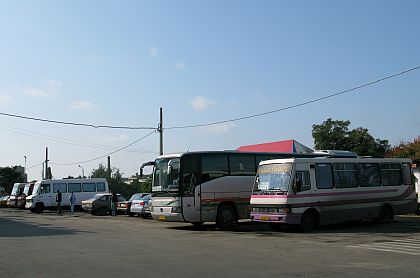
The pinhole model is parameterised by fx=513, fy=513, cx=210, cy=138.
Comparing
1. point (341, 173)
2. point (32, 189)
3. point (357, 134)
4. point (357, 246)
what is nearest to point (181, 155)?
point (341, 173)

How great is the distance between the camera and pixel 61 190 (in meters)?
43.0

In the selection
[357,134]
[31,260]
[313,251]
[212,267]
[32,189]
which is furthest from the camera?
[357,134]

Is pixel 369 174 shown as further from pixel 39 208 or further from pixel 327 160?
pixel 39 208

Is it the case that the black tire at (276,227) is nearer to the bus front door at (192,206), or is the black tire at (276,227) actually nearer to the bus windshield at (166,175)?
the bus front door at (192,206)

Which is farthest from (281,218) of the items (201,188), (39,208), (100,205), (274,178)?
(39,208)

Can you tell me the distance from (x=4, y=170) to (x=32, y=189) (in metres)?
56.2

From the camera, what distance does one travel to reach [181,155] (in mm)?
21812

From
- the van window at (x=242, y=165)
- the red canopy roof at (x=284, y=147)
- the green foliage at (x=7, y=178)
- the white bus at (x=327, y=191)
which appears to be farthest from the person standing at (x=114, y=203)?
the green foliage at (x=7, y=178)

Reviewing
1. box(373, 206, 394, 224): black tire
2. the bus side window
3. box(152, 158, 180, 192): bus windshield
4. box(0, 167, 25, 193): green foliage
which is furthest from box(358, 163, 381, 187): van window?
box(0, 167, 25, 193): green foliage

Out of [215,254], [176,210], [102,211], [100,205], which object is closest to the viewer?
[215,254]

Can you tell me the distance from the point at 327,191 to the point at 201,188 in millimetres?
5195

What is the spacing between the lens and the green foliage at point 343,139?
5025cm

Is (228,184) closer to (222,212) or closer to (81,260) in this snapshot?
(222,212)

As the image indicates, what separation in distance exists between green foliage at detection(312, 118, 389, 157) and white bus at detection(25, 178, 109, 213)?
21.4 metres
